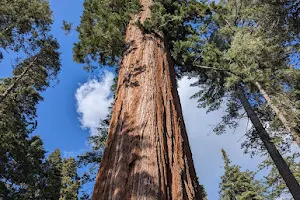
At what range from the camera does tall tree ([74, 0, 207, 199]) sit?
80.1 inches

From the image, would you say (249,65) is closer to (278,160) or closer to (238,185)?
(278,160)

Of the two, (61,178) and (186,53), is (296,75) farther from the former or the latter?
(61,178)

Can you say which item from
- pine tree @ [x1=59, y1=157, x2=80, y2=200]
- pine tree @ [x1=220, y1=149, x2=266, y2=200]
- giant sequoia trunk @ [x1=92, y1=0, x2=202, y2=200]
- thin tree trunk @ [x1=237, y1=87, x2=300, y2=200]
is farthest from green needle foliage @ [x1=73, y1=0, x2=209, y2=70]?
pine tree @ [x1=220, y1=149, x2=266, y2=200]

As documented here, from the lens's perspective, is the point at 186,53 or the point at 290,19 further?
the point at 290,19

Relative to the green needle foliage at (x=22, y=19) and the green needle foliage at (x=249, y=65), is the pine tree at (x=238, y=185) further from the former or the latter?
the green needle foliage at (x=22, y=19)

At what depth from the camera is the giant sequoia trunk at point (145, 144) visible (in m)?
2.00

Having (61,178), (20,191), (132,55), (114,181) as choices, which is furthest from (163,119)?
(61,178)

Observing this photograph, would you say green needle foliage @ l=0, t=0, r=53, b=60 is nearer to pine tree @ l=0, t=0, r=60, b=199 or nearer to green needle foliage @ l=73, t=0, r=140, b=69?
pine tree @ l=0, t=0, r=60, b=199

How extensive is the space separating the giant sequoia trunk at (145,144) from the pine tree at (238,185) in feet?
76.0

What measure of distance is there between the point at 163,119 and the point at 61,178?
20.9 metres

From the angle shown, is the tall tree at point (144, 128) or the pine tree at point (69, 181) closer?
the tall tree at point (144, 128)

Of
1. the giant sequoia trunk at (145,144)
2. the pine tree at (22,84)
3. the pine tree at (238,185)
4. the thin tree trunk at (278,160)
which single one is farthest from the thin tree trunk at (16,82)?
the pine tree at (238,185)

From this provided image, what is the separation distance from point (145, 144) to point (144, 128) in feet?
0.76

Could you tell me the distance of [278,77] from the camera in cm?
942
